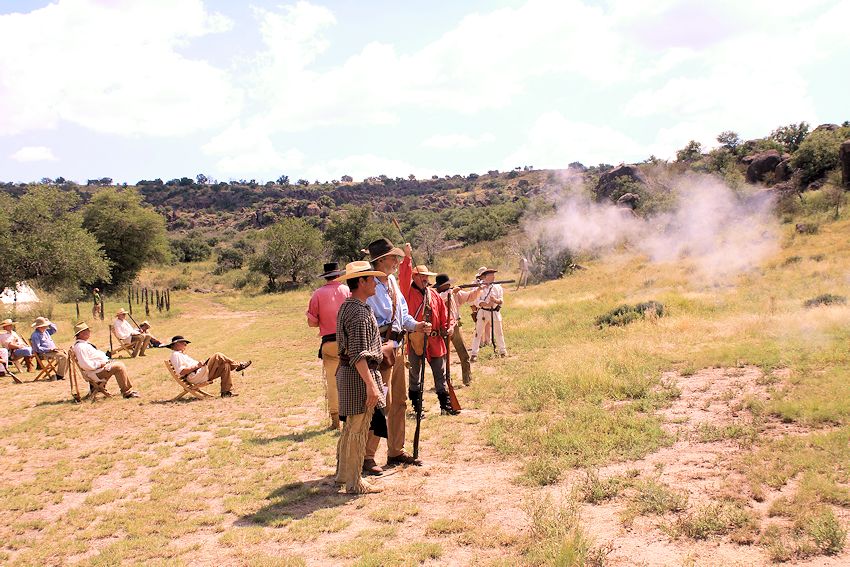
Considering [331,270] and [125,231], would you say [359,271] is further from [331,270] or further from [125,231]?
[125,231]

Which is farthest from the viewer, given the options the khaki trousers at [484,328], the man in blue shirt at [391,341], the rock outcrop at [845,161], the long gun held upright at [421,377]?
the rock outcrop at [845,161]

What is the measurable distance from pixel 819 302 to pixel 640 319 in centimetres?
363

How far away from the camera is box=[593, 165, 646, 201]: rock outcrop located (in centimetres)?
5312

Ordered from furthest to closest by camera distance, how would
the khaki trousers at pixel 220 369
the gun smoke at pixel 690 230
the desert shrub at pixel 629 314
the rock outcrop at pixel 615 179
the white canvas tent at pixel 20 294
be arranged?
1. the rock outcrop at pixel 615 179
2. the white canvas tent at pixel 20 294
3. the gun smoke at pixel 690 230
4. the desert shrub at pixel 629 314
5. the khaki trousers at pixel 220 369

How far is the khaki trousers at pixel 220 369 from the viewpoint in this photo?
35.1ft

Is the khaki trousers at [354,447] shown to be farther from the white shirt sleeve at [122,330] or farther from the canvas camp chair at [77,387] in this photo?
the white shirt sleeve at [122,330]

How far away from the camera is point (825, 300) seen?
13258mm

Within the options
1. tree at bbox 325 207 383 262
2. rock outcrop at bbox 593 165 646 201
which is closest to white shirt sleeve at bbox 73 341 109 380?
tree at bbox 325 207 383 262

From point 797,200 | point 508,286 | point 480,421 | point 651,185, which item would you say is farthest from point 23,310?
point 651,185

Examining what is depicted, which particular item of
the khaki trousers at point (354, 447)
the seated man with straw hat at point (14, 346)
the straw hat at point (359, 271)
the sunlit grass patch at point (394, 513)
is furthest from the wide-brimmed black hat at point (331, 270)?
the seated man with straw hat at point (14, 346)

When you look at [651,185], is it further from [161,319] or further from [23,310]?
[23,310]

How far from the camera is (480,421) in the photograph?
26.2ft

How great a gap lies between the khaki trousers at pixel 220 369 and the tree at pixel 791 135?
51.7 m

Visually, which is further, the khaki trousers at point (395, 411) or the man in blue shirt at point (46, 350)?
the man in blue shirt at point (46, 350)
